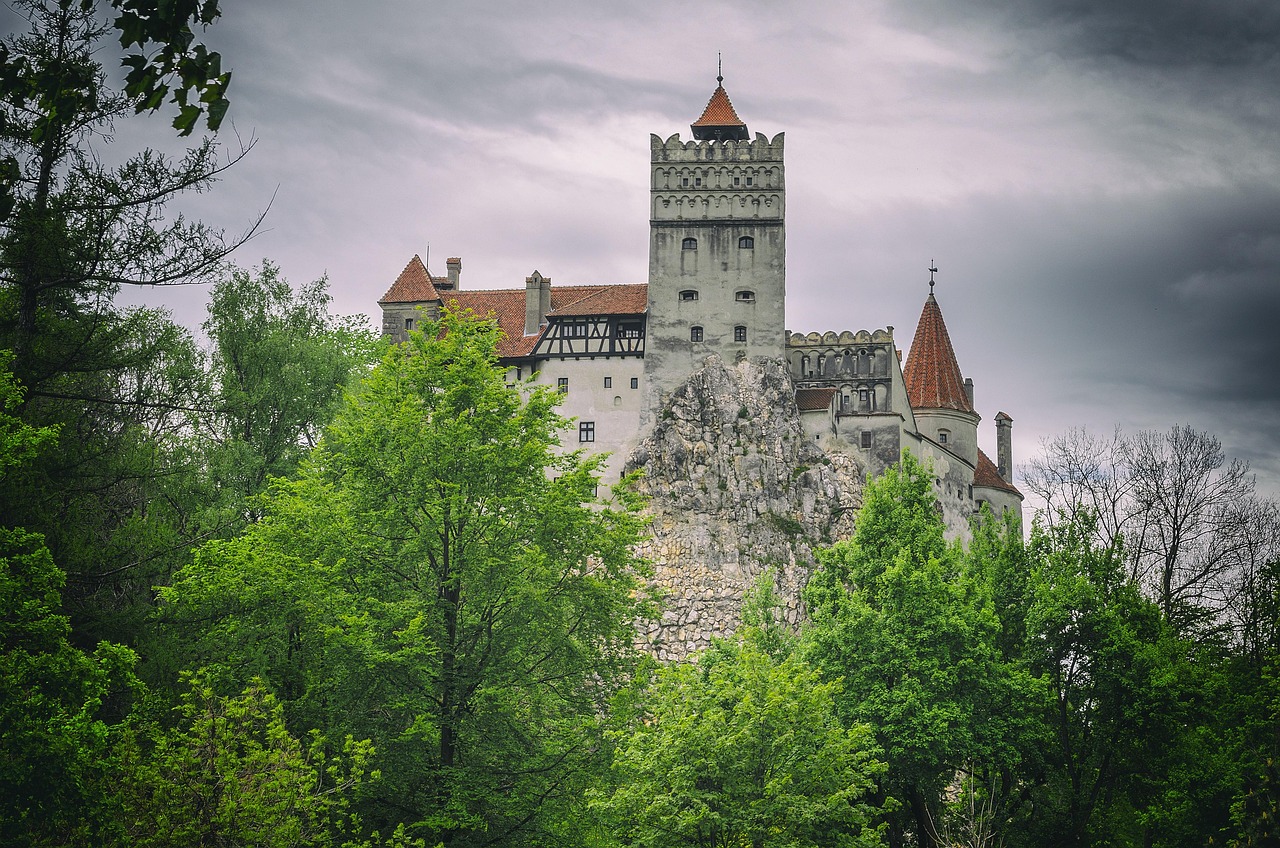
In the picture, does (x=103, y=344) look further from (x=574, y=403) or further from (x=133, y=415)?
(x=574, y=403)

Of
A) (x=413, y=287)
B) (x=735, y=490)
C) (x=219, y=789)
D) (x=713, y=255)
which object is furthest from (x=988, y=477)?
(x=219, y=789)

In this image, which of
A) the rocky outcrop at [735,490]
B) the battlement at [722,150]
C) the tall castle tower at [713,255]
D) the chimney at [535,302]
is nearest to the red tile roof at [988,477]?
the rocky outcrop at [735,490]

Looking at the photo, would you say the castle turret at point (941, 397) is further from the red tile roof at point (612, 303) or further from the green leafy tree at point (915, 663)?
the green leafy tree at point (915, 663)

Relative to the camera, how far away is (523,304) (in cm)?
6359

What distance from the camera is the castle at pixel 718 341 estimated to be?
192ft

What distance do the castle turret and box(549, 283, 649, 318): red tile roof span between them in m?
14.3

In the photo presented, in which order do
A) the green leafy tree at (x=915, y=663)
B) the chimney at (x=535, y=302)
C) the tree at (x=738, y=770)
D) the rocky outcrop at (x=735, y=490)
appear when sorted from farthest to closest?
the chimney at (x=535, y=302), the rocky outcrop at (x=735, y=490), the green leafy tree at (x=915, y=663), the tree at (x=738, y=770)

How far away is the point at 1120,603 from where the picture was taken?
28672 mm

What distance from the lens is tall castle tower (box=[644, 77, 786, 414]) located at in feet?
193

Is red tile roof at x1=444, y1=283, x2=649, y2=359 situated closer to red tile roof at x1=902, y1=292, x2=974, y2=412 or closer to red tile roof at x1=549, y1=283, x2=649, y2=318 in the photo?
red tile roof at x1=549, y1=283, x2=649, y2=318

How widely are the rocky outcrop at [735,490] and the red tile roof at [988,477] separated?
7175 mm

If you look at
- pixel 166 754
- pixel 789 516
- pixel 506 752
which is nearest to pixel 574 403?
pixel 789 516

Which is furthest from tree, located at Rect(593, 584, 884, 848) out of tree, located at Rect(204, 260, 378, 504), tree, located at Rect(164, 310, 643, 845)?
tree, located at Rect(204, 260, 378, 504)

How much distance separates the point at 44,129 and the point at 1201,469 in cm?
3713
